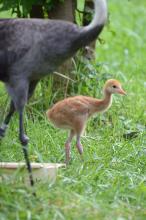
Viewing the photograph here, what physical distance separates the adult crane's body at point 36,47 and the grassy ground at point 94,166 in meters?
0.48

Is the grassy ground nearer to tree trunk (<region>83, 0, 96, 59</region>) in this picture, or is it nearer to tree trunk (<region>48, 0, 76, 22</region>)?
tree trunk (<region>83, 0, 96, 59</region>)

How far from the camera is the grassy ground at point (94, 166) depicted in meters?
5.67

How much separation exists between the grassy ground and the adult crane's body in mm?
477

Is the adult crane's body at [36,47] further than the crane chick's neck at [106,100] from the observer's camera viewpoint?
No

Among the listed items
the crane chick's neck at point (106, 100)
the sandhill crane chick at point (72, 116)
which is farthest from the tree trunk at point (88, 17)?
the sandhill crane chick at point (72, 116)

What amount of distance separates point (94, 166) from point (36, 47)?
51.6 inches

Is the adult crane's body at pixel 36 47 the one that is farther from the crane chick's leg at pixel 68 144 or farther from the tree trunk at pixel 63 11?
the tree trunk at pixel 63 11

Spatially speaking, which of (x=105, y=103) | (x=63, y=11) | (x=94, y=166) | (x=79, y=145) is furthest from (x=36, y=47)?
(x=63, y=11)

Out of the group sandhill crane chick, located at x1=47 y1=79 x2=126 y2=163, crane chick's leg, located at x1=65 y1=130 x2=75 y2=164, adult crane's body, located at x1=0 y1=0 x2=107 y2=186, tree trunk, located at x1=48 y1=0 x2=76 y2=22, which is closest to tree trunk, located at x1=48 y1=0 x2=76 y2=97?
tree trunk, located at x1=48 y1=0 x2=76 y2=22

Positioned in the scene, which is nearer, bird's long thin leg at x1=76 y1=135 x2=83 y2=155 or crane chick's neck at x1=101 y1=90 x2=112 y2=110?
bird's long thin leg at x1=76 y1=135 x2=83 y2=155

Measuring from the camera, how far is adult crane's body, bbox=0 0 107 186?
6.16m

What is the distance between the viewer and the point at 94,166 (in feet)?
22.8

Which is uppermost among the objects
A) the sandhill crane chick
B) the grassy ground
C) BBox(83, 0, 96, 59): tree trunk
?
BBox(83, 0, 96, 59): tree trunk

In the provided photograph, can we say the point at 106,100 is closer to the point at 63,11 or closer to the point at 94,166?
the point at 94,166
